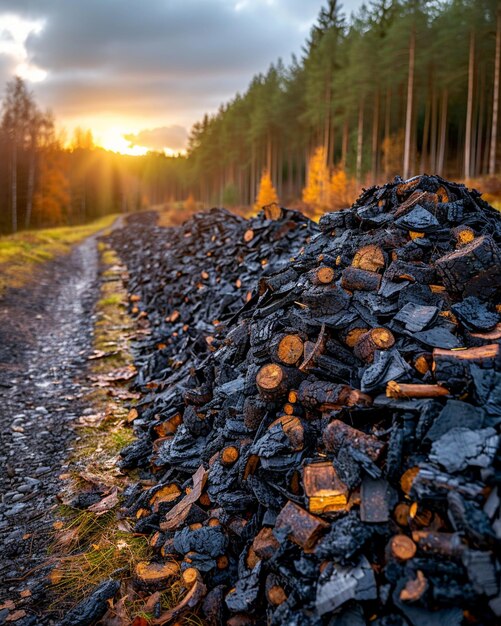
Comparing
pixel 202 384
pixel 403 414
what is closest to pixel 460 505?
pixel 403 414

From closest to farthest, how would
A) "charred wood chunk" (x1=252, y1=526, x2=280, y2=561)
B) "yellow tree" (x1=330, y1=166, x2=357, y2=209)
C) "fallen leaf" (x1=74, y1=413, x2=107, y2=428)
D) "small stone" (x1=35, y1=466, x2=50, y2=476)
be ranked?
"charred wood chunk" (x1=252, y1=526, x2=280, y2=561) < "small stone" (x1=35, y1=466, x2=50, y2=476) < "fallen leaf" (x1=74, y1=413, x2=107, y2=428) < "yellow tree" (x1=330, y1=166, x2=357, y2=209)

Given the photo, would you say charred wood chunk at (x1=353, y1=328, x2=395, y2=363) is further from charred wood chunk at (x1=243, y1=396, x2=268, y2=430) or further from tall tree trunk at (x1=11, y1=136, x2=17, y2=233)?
tall tree trunk at (x1=11, y1=136, x2=17, y2=233)

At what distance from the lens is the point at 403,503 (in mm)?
2865

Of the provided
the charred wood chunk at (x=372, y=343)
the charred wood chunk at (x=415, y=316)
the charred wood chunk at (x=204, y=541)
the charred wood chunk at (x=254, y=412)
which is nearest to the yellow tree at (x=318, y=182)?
the charred wood chunk at (x=415, y=316)

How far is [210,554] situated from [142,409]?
3180mm

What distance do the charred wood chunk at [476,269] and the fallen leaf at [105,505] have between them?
424 centimetres

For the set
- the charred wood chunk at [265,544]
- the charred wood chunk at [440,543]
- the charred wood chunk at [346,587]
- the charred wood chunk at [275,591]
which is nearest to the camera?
the charred wood chunk at [440,543]

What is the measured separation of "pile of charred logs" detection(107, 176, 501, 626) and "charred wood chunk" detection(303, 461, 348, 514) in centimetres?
1

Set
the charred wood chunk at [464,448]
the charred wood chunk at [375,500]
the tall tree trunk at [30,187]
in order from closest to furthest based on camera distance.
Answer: the charred wood chunk at [464,448], the charred wood chunk at [375,500], the tall tree trunk at [30,187]

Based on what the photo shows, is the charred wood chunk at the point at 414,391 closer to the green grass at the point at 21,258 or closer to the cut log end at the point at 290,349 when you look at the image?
the cut log end at the point at 290,349

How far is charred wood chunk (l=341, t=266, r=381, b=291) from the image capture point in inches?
183

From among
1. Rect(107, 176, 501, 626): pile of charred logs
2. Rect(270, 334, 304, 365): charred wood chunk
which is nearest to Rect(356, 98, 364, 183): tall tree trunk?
Rect(107, 176, 501, 626): pile of charred logs

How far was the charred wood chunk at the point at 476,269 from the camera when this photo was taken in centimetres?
399

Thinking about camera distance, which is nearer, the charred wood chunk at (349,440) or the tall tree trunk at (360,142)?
the charred wood chunk at (349,440)
